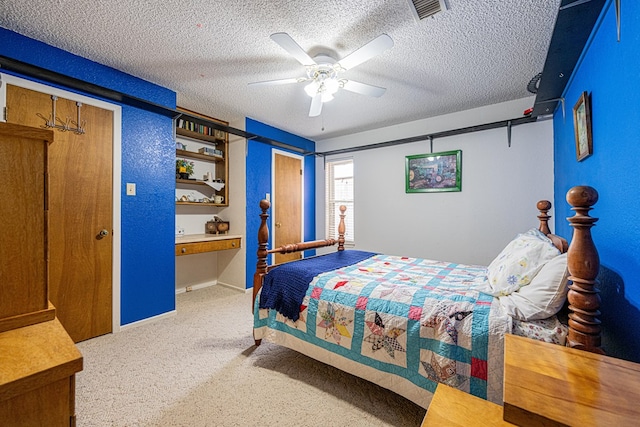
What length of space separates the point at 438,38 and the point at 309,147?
3175 millimetres

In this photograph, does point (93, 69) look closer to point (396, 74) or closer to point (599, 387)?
point (396, 74)

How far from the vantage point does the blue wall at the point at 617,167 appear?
42.3 inches

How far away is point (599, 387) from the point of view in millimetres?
645

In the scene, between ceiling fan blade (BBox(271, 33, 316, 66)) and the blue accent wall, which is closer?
ceiling fan blade (BBox(271, 33, 316, 66))

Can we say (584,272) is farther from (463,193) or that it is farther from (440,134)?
(440,134)

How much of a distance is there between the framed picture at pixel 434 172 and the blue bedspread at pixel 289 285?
205 centimetres

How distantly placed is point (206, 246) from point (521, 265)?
3210mm

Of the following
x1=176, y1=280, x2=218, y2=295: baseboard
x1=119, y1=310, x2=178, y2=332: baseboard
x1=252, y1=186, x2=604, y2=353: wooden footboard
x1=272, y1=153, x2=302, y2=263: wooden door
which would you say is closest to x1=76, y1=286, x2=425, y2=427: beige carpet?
x1=119, y1=310, x2=178, y2=332: baseboard

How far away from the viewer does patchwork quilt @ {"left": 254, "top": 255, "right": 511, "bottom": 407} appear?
1.28 meters

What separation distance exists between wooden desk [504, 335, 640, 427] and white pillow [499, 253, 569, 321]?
515 mm

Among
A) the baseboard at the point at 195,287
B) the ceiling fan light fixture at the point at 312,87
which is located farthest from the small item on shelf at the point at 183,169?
the ceiling fan light fixture at the point at 312,87

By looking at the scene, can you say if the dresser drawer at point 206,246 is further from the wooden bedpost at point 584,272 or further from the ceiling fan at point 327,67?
the wooden bedpost at point 584,272

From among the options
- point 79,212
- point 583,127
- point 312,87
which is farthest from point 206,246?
point 583,127

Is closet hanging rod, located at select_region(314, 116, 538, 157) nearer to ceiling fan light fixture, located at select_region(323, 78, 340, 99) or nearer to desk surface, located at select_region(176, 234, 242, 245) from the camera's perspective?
ceiling fan light fixture, located at select_region(323, 78, 340, 99)
